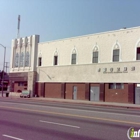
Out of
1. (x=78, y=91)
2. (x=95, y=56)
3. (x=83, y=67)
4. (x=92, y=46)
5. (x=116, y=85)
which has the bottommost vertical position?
(x=78, y=91)

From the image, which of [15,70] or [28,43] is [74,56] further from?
[15,70]

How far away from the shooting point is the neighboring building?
3344 cm

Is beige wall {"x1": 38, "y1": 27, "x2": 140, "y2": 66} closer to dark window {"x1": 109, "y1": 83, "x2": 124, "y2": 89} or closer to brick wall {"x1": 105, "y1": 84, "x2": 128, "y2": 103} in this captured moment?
dark window {"x1": 109, "y1": 83, "x2": 124, "y2": 89}

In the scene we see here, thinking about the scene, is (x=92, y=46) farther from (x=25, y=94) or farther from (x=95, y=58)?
(x=25, y=94)

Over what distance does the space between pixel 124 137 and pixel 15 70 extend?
4477cm

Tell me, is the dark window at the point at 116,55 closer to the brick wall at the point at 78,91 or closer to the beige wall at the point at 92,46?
the beige wall at the point at 92,46

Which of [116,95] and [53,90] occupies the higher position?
[53,90]

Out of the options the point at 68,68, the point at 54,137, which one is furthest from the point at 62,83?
the point at 54,137

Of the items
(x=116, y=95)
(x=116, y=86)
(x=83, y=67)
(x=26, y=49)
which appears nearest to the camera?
(x=116, y=95)

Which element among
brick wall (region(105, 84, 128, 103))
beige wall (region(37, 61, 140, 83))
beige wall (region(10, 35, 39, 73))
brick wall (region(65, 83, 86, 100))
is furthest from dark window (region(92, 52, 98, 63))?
beige wall (region(10, 35, 39, 73))

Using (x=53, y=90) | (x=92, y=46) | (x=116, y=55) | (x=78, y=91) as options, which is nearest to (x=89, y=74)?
(x=78, y=91)

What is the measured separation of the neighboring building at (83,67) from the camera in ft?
110

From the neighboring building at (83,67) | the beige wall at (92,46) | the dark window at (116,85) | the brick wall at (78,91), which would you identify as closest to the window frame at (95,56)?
the neighboring building at (83,67)

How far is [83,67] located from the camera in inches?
1537
